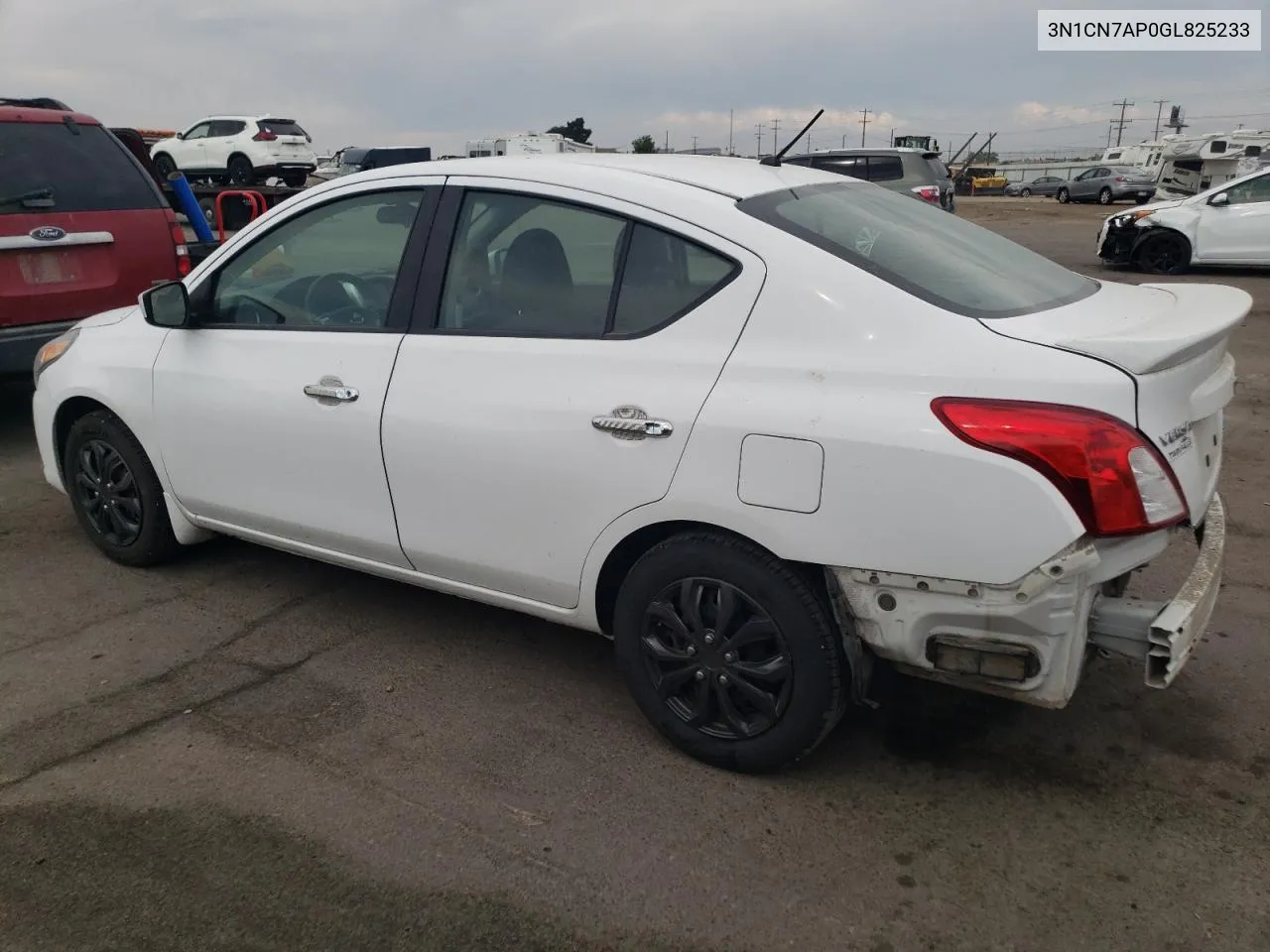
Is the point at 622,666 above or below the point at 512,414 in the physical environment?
below

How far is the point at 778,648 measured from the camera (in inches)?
107

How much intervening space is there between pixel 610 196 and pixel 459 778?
175cm

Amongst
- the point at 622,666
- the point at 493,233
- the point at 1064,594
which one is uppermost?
the point at 493,233

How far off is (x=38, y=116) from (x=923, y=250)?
5.73 metres

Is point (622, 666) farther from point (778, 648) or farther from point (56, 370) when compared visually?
point (56, 370)

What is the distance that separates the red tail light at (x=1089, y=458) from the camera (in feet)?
7.60

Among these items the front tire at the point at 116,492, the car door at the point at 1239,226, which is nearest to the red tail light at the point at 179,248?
the front tire at the point at 116,492

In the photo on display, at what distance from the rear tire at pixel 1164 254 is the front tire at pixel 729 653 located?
1427 centimetres

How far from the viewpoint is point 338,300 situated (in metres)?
3.60

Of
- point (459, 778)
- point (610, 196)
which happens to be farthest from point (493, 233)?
point (459, 778)

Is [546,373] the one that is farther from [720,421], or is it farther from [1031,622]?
[1031,622]

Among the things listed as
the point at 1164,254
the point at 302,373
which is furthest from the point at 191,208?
the point at 1164,254

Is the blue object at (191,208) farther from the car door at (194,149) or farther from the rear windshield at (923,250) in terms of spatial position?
the car door at (194,149)

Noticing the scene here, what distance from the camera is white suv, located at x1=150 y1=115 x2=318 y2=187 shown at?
2405 cm
